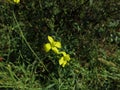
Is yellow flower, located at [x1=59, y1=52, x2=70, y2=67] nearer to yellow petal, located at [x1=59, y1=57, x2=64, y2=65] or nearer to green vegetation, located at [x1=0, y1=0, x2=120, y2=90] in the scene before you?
yellow petal, located at [x1=59, y1=57, x2=64, y2=65]

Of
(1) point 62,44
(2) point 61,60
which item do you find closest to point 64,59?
(2) point 61,60

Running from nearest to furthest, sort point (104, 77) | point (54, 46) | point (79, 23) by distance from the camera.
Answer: point (54, 46)
point (104, 77)
point (79, 23)

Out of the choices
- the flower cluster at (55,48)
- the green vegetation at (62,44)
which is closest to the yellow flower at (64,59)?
the flower cluster at (55,48)

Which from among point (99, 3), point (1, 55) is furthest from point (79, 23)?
point (1, 55)

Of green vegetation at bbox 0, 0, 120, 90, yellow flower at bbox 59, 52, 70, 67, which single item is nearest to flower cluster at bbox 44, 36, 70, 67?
yellow flower at bbox 59, 52, 70, 67

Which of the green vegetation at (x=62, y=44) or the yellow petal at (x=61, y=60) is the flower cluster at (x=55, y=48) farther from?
the green vegetation at (x=62, y=44)

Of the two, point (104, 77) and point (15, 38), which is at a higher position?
point (15, 38)

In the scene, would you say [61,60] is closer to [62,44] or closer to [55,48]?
[55,48]

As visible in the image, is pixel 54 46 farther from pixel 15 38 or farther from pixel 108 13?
pixel 108 13

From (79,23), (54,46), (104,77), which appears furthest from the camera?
(79,23)
